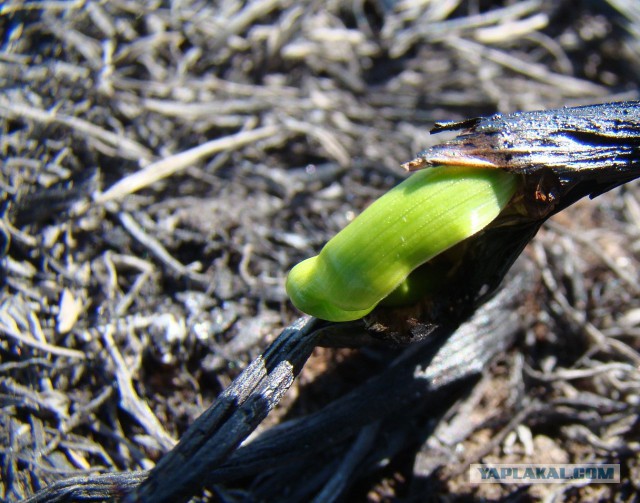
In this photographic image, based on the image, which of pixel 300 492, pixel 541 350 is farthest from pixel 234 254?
pixel 541 350

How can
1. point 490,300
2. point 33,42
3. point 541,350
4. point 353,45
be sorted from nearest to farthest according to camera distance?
point 490,300 < point 541,350 < point 33,42 < point 353,45

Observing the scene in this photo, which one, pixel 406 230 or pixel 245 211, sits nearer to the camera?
pixel 406 230

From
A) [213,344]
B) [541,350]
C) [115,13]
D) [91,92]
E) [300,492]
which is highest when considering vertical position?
[115,13]

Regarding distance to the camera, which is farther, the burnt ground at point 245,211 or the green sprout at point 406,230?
the burnt ground at point 245,211

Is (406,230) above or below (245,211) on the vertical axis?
above

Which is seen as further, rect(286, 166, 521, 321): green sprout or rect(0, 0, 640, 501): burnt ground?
rect(0, 0, 640, 501): burnt ground

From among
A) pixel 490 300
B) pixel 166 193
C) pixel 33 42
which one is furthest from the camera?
pixel 33 42

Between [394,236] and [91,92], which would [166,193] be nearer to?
[91,92]

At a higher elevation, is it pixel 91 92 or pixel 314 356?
pixel 91 92
